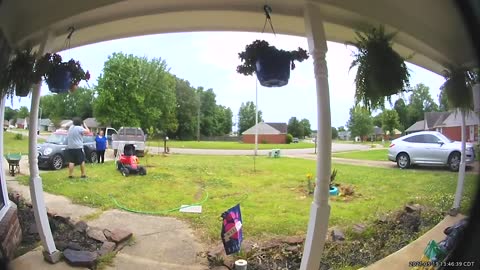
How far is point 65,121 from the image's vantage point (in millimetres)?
3381

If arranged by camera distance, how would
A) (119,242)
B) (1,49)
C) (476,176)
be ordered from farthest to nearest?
1. (119,242)
2. (1,49)
3. (476,176)

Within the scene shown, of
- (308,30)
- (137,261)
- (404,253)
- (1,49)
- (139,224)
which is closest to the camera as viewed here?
(1,49)

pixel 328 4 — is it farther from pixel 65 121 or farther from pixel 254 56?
pixel 65 121

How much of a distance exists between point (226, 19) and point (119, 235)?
2.76 m

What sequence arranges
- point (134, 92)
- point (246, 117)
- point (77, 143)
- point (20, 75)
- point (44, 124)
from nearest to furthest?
point (20, 75)
point (44, 124)
point (134, 92)
point (77, 143)
point (246, 117)

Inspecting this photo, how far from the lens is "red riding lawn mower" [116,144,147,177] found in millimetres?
6895

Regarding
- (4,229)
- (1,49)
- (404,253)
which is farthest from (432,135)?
(4,229)

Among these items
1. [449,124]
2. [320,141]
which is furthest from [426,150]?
[320,141]

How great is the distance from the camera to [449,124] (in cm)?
233

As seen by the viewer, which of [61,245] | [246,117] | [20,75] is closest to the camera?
[20,75]

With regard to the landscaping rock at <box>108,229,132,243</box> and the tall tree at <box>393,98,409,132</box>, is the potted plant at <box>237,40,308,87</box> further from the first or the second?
the landscaping rock at <box>108,229,132,243</box>

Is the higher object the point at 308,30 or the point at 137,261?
the point at 308,30

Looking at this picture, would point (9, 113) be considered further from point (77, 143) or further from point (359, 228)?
point (359, 228)

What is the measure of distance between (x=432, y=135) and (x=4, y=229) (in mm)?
3540
